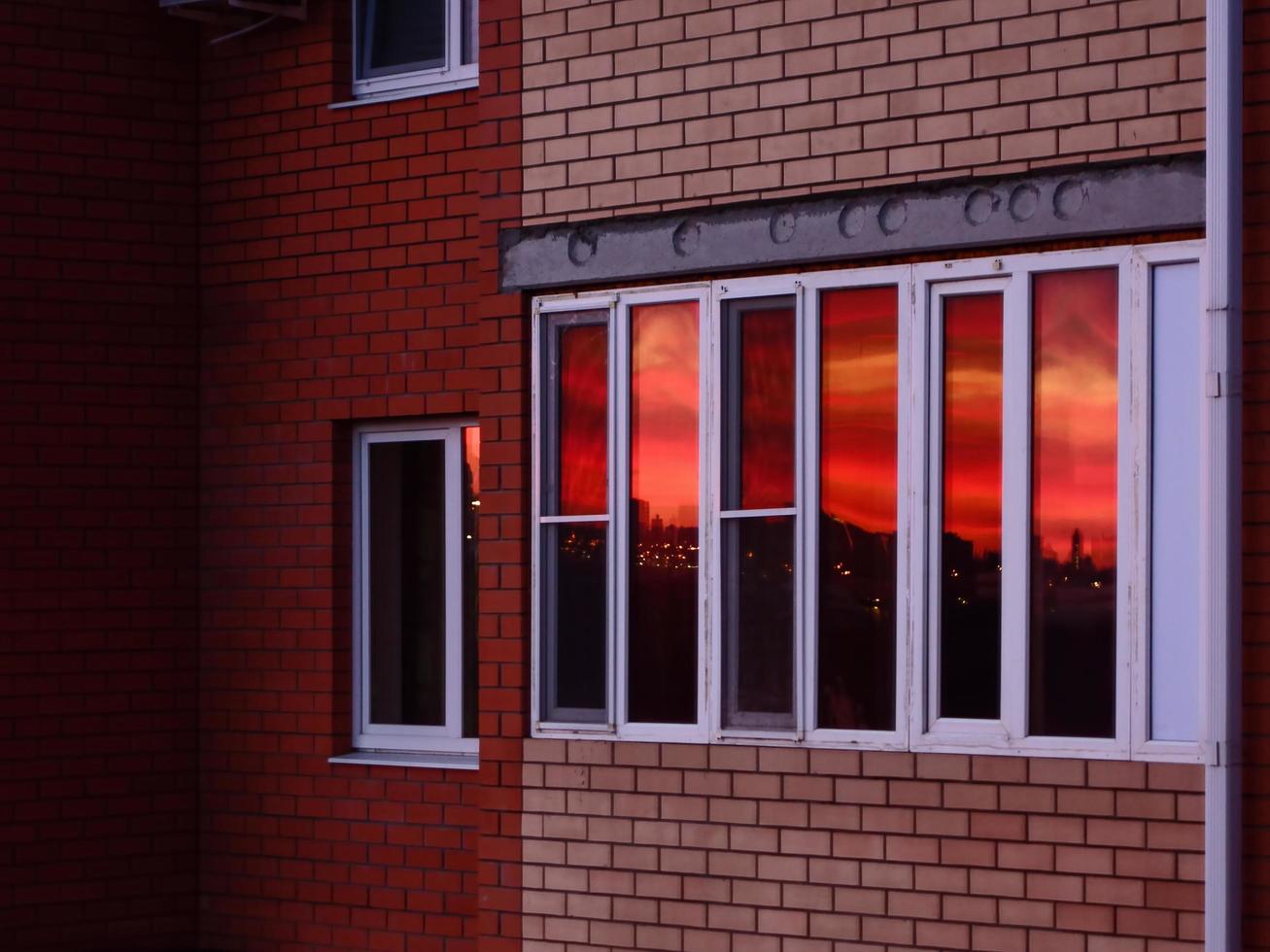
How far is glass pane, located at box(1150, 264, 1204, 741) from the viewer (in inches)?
251

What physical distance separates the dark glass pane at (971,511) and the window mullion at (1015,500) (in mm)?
41

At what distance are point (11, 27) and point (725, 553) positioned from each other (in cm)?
472

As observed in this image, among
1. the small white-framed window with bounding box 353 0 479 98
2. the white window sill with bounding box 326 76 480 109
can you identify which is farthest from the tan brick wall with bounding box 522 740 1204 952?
the small white-framed window with bounding box 353 0 479 98

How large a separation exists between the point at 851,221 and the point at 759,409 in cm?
78

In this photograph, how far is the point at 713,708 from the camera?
24.2ft

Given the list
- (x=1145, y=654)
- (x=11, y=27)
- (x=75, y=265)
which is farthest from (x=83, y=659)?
(x=1145, y=654)

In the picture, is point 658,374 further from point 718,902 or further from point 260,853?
point 260,853

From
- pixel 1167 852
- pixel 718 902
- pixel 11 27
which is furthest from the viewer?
pixel 11 27

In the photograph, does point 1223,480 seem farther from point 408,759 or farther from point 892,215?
point 408,759

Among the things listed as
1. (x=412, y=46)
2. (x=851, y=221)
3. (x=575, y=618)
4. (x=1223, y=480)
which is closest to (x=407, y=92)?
(x=412, y=46)

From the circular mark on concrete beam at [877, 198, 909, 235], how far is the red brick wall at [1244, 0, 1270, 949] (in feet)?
3.95

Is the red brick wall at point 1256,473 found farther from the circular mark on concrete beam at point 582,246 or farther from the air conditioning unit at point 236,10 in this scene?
the air conditioning unit at point 236,10

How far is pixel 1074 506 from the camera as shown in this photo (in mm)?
6648

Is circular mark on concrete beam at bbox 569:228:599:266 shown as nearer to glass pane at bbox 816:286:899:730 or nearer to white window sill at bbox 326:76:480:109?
glass pane at bbox 816:286:899:730
